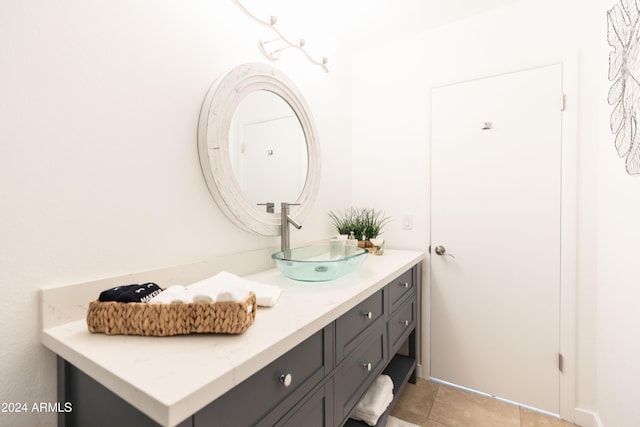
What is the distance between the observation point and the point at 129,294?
31.2 inches

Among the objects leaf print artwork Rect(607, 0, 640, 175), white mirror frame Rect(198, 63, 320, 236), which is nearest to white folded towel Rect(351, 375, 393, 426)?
white mirror frame Rect(198, 63, 320, 236)

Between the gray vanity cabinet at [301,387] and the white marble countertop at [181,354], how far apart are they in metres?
0.07

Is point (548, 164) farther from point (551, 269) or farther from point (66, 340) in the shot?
point (66, 340)

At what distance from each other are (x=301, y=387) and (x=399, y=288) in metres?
0.94

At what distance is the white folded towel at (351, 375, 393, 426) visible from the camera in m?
1.36

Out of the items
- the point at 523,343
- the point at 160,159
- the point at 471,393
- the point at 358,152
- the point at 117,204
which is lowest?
the point at 471,393

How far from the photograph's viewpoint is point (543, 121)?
170 cm

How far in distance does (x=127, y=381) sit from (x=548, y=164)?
81.6 inches

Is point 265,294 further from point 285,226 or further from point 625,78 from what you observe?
point 625,78

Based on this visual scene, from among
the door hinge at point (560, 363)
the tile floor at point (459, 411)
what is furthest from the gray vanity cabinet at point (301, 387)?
the door hinge at point (560, 363)

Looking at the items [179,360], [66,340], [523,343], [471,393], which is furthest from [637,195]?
[66,340]

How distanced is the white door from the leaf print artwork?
305mm

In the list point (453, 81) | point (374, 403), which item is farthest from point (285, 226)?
point (453, 81)

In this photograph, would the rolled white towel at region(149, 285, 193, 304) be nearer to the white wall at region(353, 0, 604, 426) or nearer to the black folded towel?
the black folded towel
